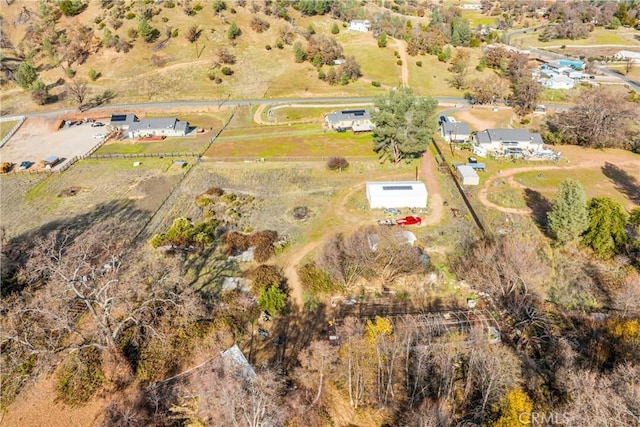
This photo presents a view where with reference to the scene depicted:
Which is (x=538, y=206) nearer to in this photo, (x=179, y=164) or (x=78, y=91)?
(x=179, y=164)

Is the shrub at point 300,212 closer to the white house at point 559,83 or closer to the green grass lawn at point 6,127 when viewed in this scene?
the green grass lawn at point 6,127

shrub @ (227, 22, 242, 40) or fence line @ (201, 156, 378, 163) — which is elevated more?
shrub @ (227, 22, 242, 40)

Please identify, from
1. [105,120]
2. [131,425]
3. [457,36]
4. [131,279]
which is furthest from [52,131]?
[457,36]

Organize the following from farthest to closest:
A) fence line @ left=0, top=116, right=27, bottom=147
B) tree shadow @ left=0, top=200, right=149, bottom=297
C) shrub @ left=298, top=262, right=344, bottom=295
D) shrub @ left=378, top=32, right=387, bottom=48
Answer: shrub @ left=378, top=32, right=387, bottom=48 → fence line @ left=0, top=116, right=27, bottom=147 → tree shadow @ left=0, top=200, right=149, bottom=297 → shrub @ left=298, top=262, right=344, bottom=295

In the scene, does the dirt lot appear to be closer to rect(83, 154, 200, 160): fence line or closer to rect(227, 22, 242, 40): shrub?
rect(83, 154, 200, 160): fence line

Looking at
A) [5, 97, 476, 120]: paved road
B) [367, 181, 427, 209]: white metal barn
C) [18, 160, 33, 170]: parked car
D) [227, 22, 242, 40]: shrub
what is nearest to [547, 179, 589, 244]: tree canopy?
[367, 181, 427, 209]: white metal barn

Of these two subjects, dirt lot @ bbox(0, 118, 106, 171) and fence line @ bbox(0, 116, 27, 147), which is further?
fence line @ bbox(0, 116, 27, 147)

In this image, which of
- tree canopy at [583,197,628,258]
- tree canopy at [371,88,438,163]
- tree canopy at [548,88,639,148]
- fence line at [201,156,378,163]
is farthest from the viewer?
tree canopy at [548,88,639,148]
